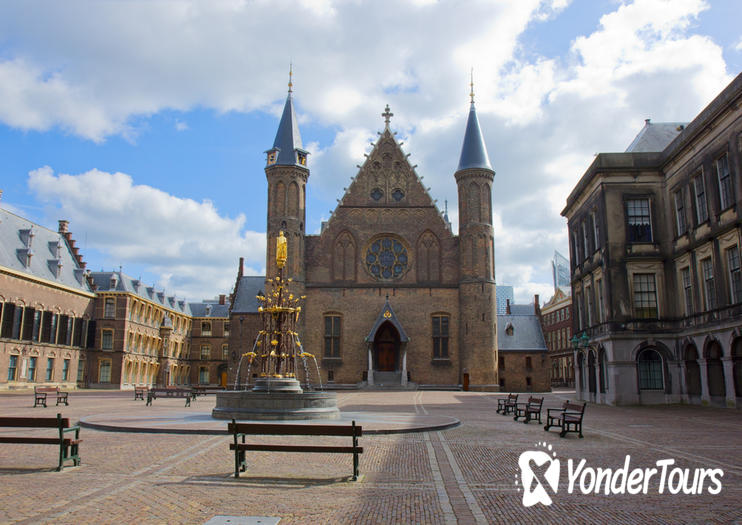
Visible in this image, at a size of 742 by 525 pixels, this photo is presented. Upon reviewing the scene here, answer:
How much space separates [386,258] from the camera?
52.8 metres

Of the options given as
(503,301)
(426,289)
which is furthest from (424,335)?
(503,301)

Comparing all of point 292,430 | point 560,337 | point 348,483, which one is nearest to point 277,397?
point 292,430

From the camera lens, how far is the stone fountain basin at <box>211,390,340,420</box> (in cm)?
1797

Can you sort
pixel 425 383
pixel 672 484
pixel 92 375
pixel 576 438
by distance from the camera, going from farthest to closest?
pixel 92 375 → pixel 425 383 → pixel 576 438 → pixel 672 484

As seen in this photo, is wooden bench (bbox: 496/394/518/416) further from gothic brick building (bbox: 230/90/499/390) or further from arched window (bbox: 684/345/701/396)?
gothic brick building (bbox: 230/90/499/390)

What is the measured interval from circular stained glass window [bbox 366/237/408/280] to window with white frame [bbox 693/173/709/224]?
26.9m

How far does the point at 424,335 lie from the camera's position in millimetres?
51000

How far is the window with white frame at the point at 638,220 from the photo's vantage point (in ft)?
105

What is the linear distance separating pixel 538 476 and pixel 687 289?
23.1 m

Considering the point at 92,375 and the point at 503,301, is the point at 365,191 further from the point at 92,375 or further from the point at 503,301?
the point at 503,301

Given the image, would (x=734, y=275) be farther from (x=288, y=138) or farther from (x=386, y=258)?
(x=288, y=138)

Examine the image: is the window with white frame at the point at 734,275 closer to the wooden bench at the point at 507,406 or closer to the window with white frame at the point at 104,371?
the wooden bench at the point at 507,406

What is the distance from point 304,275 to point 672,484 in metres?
43.1

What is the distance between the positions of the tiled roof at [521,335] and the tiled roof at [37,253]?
39085mm
